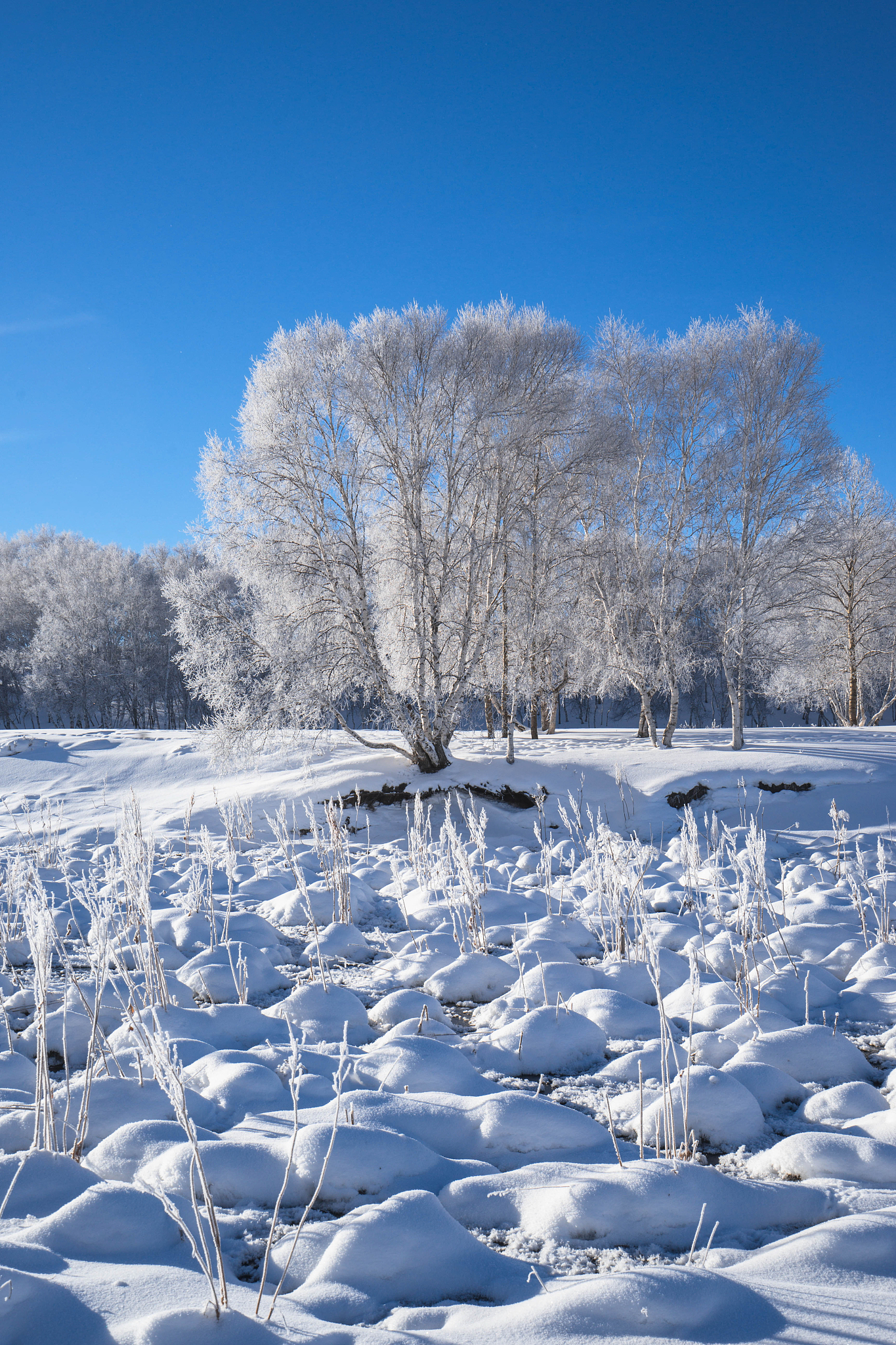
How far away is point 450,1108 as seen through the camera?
7.64ft

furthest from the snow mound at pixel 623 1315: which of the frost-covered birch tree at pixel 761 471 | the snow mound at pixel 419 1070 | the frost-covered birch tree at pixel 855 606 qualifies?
the frost-covered birch tree at pixel 855 606

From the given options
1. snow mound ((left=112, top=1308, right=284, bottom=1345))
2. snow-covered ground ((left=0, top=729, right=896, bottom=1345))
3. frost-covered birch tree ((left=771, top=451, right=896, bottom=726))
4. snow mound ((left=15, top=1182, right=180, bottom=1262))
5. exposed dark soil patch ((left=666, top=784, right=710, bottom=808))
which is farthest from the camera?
frost-covered birch tree ((left=771, top=451, right=896, bottom=726))

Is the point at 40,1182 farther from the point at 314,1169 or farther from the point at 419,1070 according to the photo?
the point at 419,1070

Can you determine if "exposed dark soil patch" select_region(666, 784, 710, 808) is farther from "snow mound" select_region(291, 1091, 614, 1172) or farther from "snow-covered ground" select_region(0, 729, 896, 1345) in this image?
"snow mound" select_region(291, 1091, 614, 1172)

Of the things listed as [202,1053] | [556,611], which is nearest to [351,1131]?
[202,1053]

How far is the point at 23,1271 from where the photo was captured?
1.41 meters

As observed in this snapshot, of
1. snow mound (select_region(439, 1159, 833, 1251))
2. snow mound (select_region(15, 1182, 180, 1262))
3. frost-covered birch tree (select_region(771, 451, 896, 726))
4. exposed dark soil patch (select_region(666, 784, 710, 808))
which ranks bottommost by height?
exposed dark soil patch (select_region(666, 784, 710, 808))

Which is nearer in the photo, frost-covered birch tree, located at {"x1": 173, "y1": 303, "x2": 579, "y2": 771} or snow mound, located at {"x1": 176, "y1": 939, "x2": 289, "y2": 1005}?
snow mound, located at {"x1": 176, "y1": 939, "x2": 289, "y2": 1005}

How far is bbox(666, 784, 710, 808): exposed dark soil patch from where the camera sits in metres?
10.2

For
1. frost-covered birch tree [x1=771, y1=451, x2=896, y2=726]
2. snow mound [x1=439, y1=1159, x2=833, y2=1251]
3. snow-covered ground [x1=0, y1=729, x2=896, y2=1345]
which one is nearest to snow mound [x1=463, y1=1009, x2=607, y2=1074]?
snow-covered ground [x1=0, y1=729, x2=896, y2=1345]

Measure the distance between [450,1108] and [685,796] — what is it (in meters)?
8.67

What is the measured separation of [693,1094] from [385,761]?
9612mm

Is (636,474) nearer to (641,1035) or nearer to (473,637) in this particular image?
(473,637)

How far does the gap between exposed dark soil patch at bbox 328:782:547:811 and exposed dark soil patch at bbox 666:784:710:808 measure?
1980mm
